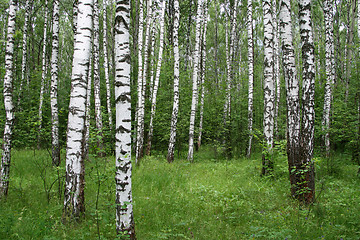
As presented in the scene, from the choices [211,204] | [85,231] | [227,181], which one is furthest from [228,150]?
[85,231]

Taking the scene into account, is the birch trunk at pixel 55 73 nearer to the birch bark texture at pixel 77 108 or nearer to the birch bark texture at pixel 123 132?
the birch bark texture at pixel 77 108

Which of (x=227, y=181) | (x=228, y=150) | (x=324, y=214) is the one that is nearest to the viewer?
(x=324, y=214)

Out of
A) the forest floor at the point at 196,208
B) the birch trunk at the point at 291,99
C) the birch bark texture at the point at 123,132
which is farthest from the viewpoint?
the birch trunk at the point at 291,99

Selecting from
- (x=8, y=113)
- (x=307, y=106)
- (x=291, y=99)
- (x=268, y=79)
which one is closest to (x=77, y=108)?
(x=8, y=113)

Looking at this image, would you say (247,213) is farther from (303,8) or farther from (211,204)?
(303,8)

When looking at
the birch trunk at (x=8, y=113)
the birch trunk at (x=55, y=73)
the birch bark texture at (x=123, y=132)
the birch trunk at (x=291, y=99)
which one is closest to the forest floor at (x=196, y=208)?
the birch bark texture at (x=123, y=132)

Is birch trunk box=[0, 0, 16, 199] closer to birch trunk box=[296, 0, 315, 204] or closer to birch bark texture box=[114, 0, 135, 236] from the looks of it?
birch bark texture box=[114, 0, 135, 236]

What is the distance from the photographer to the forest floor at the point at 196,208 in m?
3.72

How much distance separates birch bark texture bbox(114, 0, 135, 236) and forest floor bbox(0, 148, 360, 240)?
0.26 metres

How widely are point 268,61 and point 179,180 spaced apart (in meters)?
5.10

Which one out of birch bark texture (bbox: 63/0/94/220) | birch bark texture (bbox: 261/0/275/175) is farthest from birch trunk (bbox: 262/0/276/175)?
birch bark texture (bbox: 63/0/94/220)

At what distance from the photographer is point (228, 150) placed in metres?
12.5

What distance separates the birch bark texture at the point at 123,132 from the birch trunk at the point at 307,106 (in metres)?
3.86

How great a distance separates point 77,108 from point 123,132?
4.19 ft
